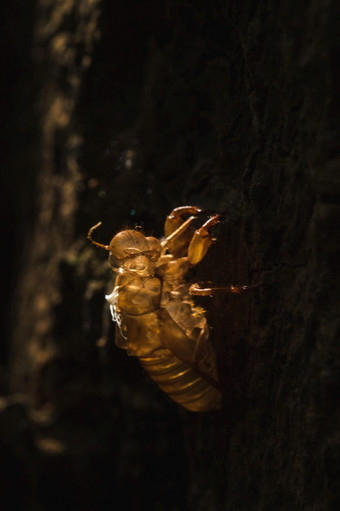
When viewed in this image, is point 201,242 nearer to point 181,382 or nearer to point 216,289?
point 216,289

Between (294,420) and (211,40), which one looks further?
(211,40)

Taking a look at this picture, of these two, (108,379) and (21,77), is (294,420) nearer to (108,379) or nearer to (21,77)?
(108,379)

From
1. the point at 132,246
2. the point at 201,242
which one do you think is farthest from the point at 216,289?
the point at 132,246

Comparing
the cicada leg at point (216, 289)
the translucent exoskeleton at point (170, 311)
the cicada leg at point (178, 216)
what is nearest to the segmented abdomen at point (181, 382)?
the translucent exoskeleton at point (170, 311)

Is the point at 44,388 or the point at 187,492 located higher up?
the point at 44,388

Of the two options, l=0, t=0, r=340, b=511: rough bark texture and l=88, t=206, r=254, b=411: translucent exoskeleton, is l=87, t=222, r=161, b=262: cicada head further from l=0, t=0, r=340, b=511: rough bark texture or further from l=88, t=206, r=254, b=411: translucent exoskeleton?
l=0, t=0, r=340, b=511: rough bark texture

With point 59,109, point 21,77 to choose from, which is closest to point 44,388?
point 59,109

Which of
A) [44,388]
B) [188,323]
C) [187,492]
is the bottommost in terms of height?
[187,492]
